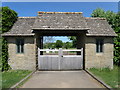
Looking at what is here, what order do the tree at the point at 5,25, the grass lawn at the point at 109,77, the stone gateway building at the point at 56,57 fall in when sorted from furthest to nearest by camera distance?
the stone gateway building at the point at 56,57 < the tree at the point at 5,25 < the grass lawn at the point at 109,77

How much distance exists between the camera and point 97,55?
11.3 metres

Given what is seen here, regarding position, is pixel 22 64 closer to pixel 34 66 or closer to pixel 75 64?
pixel 34 66

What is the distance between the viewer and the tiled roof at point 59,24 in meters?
10.7

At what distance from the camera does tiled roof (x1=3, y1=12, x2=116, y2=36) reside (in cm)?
1069

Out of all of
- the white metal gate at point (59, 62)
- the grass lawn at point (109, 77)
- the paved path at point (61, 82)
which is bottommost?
the paved path at point (61, 82)

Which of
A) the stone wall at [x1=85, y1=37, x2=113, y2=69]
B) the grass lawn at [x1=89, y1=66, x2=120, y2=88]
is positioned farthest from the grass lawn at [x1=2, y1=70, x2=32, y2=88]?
the stone wall at [x1=85, y1=37, x2=113, y2=69]

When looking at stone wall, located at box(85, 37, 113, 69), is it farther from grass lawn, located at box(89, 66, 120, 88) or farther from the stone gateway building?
grass lawn, located at box(89, 66, 120, 88)

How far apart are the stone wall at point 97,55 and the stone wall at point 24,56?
16.9 feet

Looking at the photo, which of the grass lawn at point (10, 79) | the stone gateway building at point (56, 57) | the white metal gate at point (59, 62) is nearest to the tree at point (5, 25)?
the stone gateway building at point (56, 57)

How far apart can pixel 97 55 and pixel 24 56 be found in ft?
23.1

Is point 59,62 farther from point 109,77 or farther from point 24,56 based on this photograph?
point 109,77

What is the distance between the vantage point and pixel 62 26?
1070 cm

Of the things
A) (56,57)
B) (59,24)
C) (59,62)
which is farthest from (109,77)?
(59,24)

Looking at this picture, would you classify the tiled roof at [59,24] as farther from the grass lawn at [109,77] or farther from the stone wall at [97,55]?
the grass lawn at [109,77]
